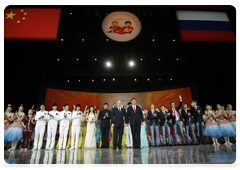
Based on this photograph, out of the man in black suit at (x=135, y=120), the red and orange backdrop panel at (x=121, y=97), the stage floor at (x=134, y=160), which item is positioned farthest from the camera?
the red and orange backdrop panel at (x=121, y=97)

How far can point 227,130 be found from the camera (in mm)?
4988

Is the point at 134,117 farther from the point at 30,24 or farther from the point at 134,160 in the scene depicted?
the point at 30,24

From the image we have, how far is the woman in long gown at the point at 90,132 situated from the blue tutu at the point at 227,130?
4.78 m

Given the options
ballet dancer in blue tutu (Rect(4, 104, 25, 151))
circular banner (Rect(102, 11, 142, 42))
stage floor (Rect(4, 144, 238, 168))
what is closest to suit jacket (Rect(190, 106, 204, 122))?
stage floor (Rect(4, 144, 238, 168))

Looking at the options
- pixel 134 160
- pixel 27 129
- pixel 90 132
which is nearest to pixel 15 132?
pixel 27 129

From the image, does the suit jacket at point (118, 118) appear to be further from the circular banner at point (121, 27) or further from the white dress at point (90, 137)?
the circular banner at point (121, 27)

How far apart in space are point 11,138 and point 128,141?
4.18 meters

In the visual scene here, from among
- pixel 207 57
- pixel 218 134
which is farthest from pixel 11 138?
pixel 207 57

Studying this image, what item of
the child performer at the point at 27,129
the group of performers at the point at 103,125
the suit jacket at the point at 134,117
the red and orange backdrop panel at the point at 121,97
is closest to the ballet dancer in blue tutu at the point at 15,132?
the group of performers at the point at 103,125

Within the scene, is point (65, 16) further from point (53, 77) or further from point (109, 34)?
point (53, 77)

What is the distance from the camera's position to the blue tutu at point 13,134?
4825mm

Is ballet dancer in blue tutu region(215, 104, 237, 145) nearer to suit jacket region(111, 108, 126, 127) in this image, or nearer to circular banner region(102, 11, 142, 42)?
suit jacket region(111, 108, 126, 127)

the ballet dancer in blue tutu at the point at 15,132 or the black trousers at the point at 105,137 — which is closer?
the ballet dancer in blue tutu at the point at 15,132

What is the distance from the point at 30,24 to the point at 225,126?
8.42m
